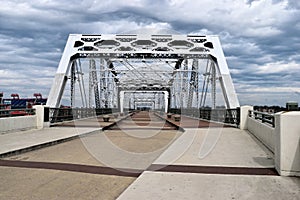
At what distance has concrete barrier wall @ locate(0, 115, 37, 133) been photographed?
46.5ft

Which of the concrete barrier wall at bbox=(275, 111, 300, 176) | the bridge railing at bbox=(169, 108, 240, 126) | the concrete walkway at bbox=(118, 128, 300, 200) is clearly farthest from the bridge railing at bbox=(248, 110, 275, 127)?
the concrete barrier wall at bbox=(275, 111, 300, 176)

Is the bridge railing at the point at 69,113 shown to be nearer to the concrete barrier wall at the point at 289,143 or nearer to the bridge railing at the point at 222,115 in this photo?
the bridge railing at the point at 222,115

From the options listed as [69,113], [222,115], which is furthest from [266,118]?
[69,113]

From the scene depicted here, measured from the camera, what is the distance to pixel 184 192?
5.09 meters

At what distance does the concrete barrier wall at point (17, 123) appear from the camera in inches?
558

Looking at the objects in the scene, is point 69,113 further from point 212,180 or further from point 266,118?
point 212,180

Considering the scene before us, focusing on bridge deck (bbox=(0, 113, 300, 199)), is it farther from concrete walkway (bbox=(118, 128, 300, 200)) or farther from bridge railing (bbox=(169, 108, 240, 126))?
bridge railing (bbox=(169, 108, 240, 126))

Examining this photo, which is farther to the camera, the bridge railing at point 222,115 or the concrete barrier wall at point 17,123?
the bridge railing at point 222,115

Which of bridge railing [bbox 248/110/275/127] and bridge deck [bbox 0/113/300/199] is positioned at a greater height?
bridge railing [bbox 248/110/275/127]

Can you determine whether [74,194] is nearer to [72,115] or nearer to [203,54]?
[203,54]

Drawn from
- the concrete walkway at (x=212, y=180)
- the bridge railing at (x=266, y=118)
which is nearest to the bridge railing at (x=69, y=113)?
the bridge railing at (x=266, y=118)

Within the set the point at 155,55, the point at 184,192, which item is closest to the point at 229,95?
the point at 155,55

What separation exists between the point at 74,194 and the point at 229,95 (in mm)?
17756

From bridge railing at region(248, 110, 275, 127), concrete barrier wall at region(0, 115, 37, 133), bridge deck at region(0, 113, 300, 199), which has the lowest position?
bridge deck at region(0, 113, 300, 199)
